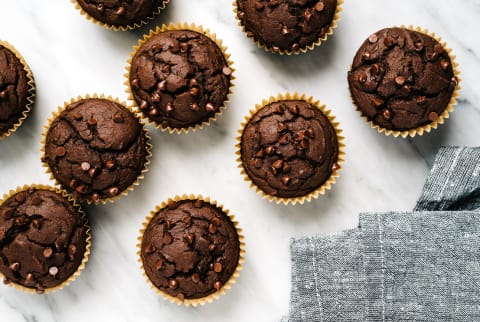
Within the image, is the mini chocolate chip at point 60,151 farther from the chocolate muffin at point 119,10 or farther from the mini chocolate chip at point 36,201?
the chocolate muffin at point 119,10

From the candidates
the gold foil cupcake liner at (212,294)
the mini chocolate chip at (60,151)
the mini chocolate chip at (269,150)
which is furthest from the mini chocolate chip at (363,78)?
the mini chocolate chip at (60,151)

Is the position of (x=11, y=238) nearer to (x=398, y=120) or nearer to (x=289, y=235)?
(x=289, y=235)

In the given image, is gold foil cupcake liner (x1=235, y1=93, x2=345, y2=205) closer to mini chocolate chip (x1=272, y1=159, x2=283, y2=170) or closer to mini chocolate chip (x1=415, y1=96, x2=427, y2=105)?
mini chocolate chip (x1=272, y1=159, x2=283, y2=170)

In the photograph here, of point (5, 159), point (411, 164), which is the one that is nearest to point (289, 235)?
point (411, 164)

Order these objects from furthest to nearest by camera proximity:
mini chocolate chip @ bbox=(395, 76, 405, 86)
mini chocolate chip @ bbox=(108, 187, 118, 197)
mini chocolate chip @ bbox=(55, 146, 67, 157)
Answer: mini chocolate chip @ bbox=(108, 187, 118, 197)
mini chocolate chip @ bbox=(55, 146, 67, 157)
mini chocolate chip @ bbox=(395, 76, 405, 86)

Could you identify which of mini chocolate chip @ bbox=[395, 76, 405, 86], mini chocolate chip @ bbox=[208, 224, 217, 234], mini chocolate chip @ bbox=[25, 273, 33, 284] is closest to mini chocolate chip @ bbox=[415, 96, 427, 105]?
mini chocolate chip @ bbox=[395, 76, 405, 86]

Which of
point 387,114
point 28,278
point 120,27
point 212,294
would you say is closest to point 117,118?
point 120,27

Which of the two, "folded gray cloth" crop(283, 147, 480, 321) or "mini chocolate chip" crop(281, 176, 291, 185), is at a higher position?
"mini chocolate chip" crop(281, 176, 291, 185)
